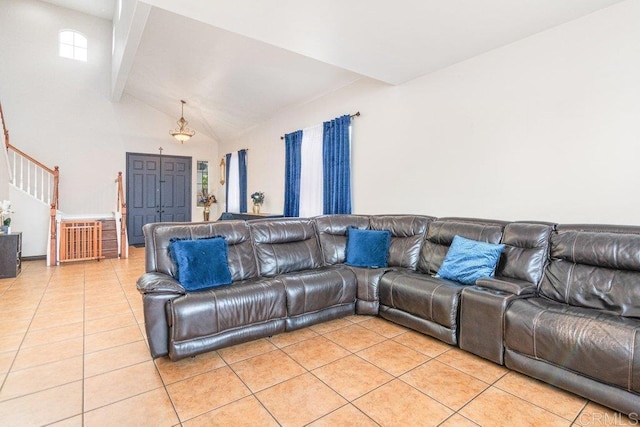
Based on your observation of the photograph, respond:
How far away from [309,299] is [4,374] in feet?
7.10

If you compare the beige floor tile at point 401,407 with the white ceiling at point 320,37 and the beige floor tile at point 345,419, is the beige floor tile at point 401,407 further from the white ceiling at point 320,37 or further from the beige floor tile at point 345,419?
the white ceiling at point 320,37

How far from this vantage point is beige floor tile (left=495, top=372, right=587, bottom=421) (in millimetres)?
1845

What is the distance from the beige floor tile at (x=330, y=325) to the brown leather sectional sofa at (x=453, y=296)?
7 cm

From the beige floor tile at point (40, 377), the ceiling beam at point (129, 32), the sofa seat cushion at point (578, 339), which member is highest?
the ceiling beam at point (129, 32)

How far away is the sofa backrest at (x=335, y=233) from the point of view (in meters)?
3.71

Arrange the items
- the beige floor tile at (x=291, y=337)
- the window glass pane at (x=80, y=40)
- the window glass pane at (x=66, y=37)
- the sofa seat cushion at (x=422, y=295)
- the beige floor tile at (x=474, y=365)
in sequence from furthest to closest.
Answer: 1. the window glass pane at (x=80, y=40)
2. the window glass pane at (x=66, y=37)
3. the beige floor tile at (x=291, y=337)
4. the sofa seat cushion at (x=422, y=295)
5. the beige floor tile at (x=474, y=365)

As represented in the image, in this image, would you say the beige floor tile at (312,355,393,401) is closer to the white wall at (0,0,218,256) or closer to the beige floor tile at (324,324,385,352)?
the beige floor tile at (324,324,385,352)

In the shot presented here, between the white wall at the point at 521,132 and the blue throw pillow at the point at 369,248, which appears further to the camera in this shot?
the blue throw pillow at the point at 369,248

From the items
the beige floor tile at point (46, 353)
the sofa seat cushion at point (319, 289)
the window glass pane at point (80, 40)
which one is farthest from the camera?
the window glass pane at point (80, 40)

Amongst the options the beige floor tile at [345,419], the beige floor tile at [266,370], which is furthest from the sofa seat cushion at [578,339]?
the beige floor tile at [266,370]

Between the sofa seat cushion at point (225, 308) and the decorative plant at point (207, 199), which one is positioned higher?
the decorative plant at point (207, 199)

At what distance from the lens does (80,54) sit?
7.06m

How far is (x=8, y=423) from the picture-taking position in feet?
5.61

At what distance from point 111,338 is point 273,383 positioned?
5.32 feet
